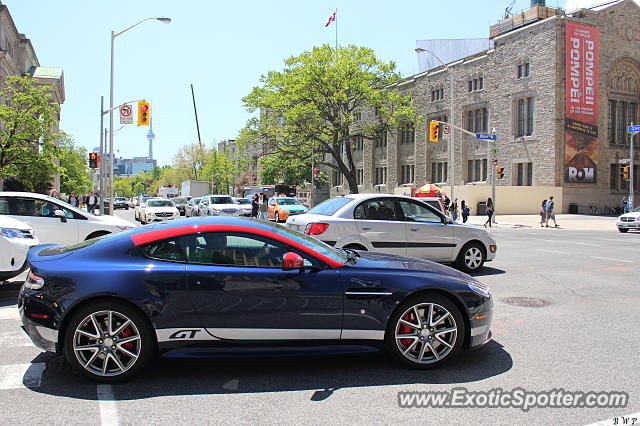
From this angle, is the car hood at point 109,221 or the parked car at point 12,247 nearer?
the parked car at point 12,247

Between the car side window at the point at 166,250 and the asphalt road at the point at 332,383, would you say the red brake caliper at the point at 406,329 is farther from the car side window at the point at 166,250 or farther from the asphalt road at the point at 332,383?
the car side window at the point at 166,250

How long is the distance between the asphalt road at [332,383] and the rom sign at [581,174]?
39.4 m

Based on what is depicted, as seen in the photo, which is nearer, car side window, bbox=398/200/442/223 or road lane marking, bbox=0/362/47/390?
road lane marking, bbox=0/362/47/390

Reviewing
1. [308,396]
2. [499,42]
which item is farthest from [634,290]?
[499,42]

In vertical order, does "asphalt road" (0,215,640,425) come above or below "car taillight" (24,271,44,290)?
below

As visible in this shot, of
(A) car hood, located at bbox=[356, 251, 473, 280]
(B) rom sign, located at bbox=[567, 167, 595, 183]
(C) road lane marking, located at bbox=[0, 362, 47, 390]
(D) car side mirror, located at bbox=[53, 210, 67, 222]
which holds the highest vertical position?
(B) rom sign, located at bbox=[567, 167, 595, 183]

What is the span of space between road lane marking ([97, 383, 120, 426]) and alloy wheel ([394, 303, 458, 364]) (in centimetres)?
239

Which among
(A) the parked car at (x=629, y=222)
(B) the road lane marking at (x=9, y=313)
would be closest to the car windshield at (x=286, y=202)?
(A) the parked car at (x=629, y=222)

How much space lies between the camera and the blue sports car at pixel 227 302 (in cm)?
452

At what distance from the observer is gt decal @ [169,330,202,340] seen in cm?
456

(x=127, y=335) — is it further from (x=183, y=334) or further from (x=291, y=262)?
(x=291, y=262)

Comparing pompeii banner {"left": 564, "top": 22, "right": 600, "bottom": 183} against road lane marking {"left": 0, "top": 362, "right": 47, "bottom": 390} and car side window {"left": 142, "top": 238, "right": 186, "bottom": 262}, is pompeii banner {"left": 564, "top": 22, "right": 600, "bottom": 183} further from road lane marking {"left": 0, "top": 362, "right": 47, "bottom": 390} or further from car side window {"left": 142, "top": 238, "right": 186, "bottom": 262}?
road lane marking {"left": 0, "top": 362, "right": 47, "bottom": 390}

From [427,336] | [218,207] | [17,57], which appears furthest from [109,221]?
[17,57]

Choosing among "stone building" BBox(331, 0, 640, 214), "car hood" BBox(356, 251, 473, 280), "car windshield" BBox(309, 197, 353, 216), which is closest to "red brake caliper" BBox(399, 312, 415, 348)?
"car hood" BBox(356, 251, 473, 280)
